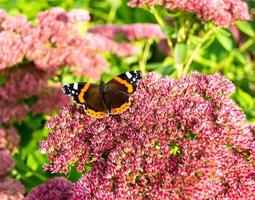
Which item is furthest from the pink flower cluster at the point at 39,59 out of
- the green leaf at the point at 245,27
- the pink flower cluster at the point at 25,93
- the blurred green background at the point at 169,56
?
the green leaf at the point at 245,27

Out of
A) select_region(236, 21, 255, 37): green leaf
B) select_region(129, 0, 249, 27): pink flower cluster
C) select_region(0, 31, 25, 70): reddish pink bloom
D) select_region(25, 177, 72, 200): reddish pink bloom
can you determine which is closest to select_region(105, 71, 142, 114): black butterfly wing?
select_region(25, 177, 72, 200): reddish pink bloom

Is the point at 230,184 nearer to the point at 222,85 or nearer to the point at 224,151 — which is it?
the point at 224,151

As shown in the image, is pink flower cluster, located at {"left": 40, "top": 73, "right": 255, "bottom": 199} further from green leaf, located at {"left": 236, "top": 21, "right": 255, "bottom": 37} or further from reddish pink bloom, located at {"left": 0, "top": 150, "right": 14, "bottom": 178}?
green leaf, located at {"left": 236, "top": 21, "right": 255, "bottom": 37}

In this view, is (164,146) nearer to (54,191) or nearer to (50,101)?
(54,191)

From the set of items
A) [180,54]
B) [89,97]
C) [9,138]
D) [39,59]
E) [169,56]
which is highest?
[89,97]

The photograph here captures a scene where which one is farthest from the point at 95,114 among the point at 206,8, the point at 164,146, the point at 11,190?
the point at 206,8

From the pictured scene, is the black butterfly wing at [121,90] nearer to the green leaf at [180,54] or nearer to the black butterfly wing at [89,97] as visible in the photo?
the black butterfly wing at [89,97]
